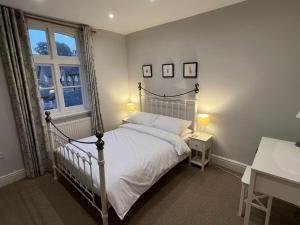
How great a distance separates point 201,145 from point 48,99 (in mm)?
2770

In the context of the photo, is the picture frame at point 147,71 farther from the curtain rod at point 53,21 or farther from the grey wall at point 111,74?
the curtain rod at point 53,21

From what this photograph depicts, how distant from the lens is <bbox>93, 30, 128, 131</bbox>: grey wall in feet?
11.2

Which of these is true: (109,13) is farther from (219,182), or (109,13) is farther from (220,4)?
(219,182)

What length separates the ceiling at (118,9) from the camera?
2156mm

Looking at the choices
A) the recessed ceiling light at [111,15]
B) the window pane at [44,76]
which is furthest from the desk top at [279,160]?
the window pane at [44,76]

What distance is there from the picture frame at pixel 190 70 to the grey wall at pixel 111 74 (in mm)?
1564

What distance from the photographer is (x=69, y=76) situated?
124 inches

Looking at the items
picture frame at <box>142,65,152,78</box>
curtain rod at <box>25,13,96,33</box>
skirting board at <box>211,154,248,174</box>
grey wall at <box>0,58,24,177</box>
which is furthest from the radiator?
skirting board at <box>211,154,248,174</box>

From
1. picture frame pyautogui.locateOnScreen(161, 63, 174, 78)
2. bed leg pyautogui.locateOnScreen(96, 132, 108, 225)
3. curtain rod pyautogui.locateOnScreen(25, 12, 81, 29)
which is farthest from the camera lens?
picture frame pyautogui.locateOnScreen(161, 63, 174, 78)

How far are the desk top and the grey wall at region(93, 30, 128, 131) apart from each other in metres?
2.88

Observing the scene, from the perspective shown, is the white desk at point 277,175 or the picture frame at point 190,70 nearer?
the white desk at point 277,175

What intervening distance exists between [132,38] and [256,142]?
3.13m

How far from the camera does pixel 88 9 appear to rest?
2.35 metres

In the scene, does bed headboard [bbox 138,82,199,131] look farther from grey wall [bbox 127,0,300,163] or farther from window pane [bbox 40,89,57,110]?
window pane [bbox 40,89,57,110]
